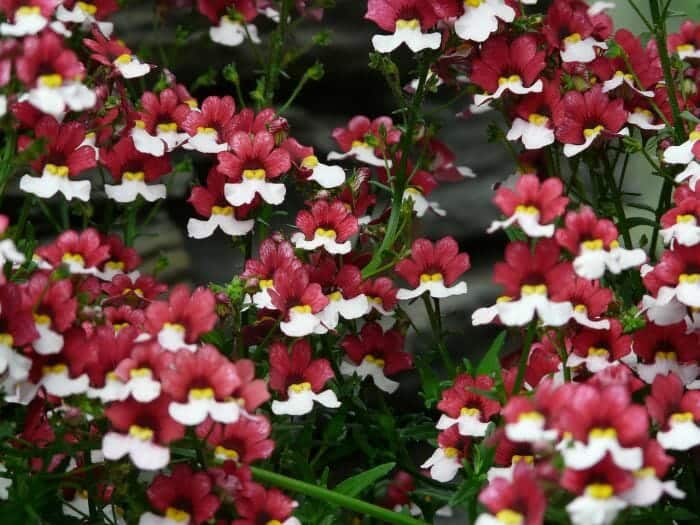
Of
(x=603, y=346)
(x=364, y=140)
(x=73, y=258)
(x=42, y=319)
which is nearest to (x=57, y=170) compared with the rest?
(x=73, y=258)

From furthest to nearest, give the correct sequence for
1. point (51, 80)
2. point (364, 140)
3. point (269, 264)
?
point (364, 140)
point (269, 264)
point (51, 80)

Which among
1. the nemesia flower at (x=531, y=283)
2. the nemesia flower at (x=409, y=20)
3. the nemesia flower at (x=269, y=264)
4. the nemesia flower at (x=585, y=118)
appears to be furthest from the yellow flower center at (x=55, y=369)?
the nemesia flower at (x=585, y=118)

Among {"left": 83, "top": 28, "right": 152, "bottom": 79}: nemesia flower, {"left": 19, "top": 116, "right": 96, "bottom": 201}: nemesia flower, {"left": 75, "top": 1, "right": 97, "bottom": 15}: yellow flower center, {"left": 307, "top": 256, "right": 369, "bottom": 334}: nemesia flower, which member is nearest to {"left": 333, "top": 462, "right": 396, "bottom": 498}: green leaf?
{"left": 307, "top": 256, "right": 369, "bottom": 334}: nemesia flower

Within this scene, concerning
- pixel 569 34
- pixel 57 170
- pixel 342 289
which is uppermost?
pixel 569 34

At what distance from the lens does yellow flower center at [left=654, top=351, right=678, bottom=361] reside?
1.11 m

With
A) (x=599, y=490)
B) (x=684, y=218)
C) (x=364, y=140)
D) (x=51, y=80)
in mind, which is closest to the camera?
(x=599, y=490)

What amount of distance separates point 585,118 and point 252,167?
0.35m

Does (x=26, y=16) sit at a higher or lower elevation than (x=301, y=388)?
higher

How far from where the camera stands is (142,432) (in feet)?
3.01

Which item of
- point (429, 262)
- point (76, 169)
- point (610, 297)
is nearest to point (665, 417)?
point (610, 297)

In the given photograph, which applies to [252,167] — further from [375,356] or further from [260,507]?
[260,507]

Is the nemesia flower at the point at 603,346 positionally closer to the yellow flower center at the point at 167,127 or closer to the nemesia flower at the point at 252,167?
the nemesia flower at the point at 252,167

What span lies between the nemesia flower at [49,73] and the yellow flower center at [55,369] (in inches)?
8.0

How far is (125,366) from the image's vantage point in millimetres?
932
